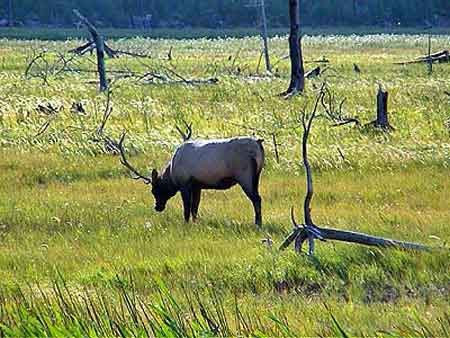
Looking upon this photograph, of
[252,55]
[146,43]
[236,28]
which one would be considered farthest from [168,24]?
[252,55]

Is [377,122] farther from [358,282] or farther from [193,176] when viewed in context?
[358,282]

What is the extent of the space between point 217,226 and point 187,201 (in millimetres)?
726

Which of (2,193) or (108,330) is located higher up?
(108,330)

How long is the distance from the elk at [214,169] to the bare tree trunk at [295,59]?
57.3ft

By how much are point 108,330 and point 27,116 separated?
18.7 m

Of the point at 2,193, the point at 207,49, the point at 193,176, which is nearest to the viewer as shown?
the point at 193,176

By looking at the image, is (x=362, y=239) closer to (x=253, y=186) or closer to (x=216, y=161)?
(x=253, y=186)

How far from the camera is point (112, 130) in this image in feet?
71.9

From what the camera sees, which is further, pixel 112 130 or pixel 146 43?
pixel 146 43

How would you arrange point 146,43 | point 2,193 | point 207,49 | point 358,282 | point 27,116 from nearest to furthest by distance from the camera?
point 358,282 < point 2,193 < point 27,116 < point 207,49 < point 146,43

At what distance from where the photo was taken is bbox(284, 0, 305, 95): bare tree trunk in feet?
104

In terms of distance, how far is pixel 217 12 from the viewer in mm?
122250

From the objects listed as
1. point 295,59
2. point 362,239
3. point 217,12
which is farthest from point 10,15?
point 362,239

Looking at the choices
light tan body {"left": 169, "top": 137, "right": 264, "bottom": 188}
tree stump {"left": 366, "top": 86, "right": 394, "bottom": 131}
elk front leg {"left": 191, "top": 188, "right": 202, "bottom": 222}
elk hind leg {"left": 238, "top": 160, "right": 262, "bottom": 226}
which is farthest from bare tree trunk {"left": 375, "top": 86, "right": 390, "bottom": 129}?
elk hind leg {"left": 238, "top": 160, "right": 262, "bottom": 226}
